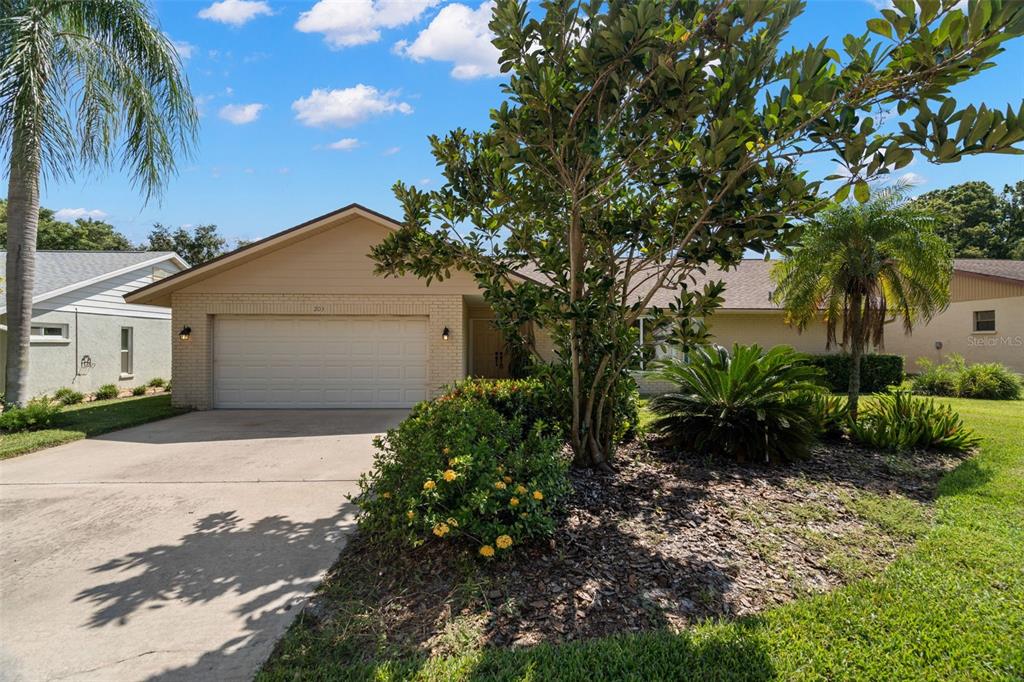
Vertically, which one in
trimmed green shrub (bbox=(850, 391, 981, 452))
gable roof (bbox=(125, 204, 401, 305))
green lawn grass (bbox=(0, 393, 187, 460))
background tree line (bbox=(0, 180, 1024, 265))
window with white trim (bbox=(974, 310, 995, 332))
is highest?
background tree line (bbox=(0, 180, 1024, 265))

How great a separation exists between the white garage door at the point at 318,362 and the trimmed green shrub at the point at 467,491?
7619 millimetres

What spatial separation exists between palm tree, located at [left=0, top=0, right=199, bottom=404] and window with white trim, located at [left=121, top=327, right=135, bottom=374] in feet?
25.0

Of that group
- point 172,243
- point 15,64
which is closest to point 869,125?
point 15,64

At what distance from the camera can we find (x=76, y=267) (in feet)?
51.6

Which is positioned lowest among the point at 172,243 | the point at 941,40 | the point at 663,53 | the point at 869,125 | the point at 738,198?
the point at 738,198

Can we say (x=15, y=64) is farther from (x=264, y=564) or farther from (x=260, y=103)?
(x=264, y=564)

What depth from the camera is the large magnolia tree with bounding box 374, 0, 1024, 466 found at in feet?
10.7

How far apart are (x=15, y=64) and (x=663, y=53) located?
9.73 metres

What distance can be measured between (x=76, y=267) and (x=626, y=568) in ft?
61.9

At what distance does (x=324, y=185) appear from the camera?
1170 centimetres

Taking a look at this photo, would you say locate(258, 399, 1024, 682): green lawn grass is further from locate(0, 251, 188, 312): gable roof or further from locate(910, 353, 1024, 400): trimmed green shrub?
locate(0, 251, 188, 312): gable roof

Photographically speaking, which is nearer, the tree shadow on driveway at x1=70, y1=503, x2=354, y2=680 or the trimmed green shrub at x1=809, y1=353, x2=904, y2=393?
the tree shadow on driveway at x1=70, y1=503, x2=354, y2=680

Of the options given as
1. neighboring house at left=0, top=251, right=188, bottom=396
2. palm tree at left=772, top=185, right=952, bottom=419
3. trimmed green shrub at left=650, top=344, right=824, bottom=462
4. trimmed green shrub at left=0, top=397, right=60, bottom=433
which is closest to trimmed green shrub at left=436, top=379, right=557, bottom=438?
trimmed green shrub at left=650, top=344, right=824, bottom=462

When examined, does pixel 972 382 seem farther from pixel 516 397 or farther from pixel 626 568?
pixel 626 568
